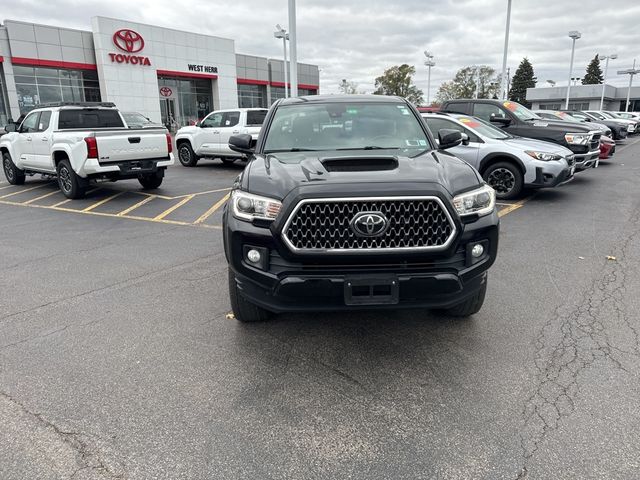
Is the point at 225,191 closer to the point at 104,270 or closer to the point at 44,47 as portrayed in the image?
the point at 104,270

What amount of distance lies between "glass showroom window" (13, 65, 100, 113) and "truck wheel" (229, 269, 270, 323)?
109 feet

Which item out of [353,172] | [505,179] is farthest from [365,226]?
[505,179]

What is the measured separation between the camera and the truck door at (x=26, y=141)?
10773mm

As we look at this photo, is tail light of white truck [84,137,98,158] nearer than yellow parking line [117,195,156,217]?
No

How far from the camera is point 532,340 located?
3.73m

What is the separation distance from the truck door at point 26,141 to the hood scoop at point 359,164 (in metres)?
9.76

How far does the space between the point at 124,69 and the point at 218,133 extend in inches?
899

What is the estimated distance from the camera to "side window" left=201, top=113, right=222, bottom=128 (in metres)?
15.2

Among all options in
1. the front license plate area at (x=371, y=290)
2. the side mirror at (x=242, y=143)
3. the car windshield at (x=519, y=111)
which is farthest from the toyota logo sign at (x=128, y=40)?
the front license plate area at (x=371, y=290)

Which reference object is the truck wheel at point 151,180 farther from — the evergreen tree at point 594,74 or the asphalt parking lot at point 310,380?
the evergreen tree at point 594,74

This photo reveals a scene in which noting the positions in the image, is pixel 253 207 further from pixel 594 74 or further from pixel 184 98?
pixel 594 74

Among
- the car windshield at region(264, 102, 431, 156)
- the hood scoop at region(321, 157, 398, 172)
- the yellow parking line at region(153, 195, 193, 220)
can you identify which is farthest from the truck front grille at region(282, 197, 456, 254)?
the yellow parking line at region(153, 195, 193, 220)

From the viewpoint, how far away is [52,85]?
3164cm

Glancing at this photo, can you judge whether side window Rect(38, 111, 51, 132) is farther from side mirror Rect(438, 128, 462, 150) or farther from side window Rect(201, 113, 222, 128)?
side mirror Rect(438, 128, 462, 150)
